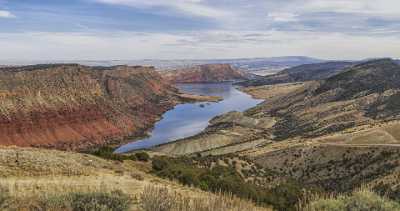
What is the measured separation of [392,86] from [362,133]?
70694mm

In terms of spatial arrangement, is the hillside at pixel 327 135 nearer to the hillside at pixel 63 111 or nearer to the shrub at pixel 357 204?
the shrub at pixel 357 204

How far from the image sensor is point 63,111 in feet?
353

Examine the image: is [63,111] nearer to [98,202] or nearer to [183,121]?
[183,121]

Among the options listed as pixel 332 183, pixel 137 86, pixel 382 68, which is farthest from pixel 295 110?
pixel 332 183

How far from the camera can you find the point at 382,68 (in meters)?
174

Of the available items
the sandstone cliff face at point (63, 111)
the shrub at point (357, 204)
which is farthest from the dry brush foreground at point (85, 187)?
the sandstone cliff face at point (63, 111)

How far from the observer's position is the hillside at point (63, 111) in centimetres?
9356

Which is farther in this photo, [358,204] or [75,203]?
[358,204]

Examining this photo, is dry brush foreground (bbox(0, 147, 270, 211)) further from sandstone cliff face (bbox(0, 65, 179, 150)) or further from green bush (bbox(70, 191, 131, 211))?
sandstone cliff face (bbox(0, 65, 179, 150))

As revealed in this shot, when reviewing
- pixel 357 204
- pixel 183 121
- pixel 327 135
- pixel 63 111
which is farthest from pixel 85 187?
pixel 183 121

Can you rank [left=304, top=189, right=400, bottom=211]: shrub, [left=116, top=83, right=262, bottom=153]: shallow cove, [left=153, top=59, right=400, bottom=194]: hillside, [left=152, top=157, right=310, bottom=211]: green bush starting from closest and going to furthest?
[left=304, top=189, right=400, bottom=211]: shrub < [left=152, top=157, right=310, bottom=211]: green bush < [left=153, top=59, right=400, bottom=194]: hillside < [left=116, top=83, right=262, bottom=153]: shallow cove

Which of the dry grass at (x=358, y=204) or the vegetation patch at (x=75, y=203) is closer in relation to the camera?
the vegetation patch at (x=75, y=203)

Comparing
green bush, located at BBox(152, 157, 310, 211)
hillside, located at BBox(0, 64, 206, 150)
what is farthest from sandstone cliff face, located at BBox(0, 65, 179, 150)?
green bush, located at BBox(152, 157, 310, 211)

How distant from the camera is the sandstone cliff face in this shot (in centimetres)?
9356
